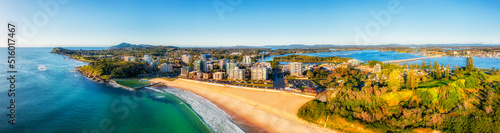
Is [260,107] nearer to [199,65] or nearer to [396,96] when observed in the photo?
[396,96]

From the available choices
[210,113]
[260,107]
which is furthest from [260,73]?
[210,113]

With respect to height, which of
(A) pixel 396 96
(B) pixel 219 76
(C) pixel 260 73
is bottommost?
(A) pixel 396 96

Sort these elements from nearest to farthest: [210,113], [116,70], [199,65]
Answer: [210,113], [116,70], [199,65]

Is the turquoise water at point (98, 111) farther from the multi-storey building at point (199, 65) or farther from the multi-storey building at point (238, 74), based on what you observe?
the multi-storey building at point (199, 65)

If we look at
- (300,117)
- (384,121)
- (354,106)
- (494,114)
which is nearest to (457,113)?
(494,114)

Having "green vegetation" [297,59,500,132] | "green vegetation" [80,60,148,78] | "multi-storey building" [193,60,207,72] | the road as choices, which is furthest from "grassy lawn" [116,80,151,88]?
"green vegetation" [297,59,500,132]

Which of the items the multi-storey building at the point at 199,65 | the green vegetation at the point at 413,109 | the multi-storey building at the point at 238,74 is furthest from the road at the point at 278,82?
the multi-storey building at the point at 199,65
